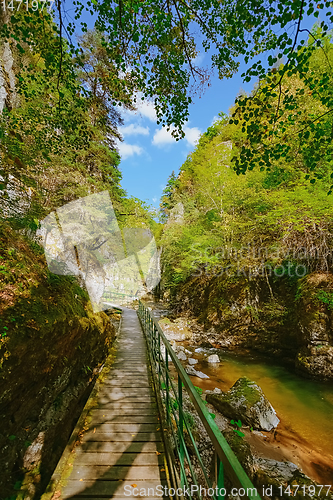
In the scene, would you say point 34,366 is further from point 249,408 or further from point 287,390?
point 287,390

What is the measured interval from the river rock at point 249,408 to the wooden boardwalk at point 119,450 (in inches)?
95.6

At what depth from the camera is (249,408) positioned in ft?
17.6

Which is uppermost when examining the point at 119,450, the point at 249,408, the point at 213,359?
the point at 119,450

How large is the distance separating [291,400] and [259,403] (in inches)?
72.8

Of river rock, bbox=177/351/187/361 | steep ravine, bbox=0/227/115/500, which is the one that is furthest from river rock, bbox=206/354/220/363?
steep ravine, bbox=0/227/115/500

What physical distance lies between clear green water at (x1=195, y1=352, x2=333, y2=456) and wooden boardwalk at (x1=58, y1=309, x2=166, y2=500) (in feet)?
13.7

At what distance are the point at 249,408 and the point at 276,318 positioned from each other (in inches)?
228

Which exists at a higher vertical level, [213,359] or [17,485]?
[17,485]

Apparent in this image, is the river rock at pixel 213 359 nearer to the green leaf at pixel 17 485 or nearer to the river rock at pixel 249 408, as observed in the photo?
the river rock at pixel 249 408

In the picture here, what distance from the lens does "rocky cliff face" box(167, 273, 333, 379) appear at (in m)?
7.76

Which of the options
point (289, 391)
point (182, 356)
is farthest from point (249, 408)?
point (182, 356)

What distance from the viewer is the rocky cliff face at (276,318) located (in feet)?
25.5

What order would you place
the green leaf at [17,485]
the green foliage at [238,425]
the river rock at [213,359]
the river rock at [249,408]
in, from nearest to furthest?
1. the green leaf at [17,485]
2. the green foliage at [238,425]
3. the river rock at [249,408]
4. the river rock at [213,359]

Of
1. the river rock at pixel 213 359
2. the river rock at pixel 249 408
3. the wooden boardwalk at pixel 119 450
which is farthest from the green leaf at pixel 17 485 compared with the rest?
the river rock at pixel 213 359
